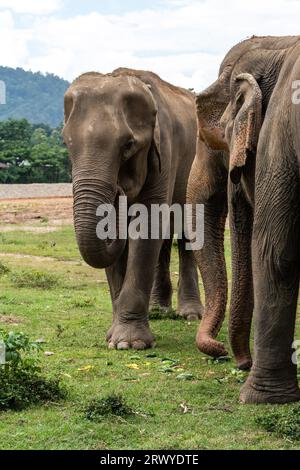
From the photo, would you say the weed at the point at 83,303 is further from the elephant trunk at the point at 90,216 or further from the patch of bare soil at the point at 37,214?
the patch of bare soil at the point at 37,214

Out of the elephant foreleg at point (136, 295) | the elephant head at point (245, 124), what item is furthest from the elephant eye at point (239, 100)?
the elephant foreleg at point (136, 295)

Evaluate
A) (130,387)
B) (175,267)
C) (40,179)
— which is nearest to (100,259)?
(130,387)

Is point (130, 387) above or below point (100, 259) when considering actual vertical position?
below

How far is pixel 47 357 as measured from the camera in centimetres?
764

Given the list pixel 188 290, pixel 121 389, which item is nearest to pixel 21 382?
pixel 121 389

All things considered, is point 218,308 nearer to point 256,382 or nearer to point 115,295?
point 256,382

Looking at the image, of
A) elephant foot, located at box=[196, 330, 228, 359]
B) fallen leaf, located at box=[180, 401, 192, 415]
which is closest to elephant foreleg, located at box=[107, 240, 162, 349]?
elephant foot, located at box=[196, 330, 228, 359]

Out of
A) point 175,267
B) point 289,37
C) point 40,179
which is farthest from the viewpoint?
point 40,179

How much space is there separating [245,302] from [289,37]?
165 centimetres

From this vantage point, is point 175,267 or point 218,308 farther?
point 175,267

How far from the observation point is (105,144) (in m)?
7.77

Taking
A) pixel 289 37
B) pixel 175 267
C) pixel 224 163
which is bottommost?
pixel 175 267

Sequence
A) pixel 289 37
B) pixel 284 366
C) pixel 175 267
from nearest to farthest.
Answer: pixel 284 366 → pixel 289 37 → pixel 175 267

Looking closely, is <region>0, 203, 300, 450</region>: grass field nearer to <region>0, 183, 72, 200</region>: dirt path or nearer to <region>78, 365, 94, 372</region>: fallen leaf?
<region>78, 365, 94, 372</region>: fallen leaf
